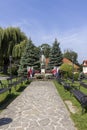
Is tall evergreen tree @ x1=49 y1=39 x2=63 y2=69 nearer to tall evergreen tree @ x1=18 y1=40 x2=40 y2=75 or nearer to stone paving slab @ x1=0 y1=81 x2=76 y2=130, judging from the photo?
tall evergreen tree @ x1=18 y1=40 x2=40 y2=75

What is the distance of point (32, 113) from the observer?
8.12 metres

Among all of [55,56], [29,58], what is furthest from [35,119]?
[55,56]

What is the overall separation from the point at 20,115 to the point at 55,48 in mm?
37779

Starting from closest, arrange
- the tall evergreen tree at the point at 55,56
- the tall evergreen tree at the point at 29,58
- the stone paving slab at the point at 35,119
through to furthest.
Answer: the stone paving slab at the point at 35,119 < the tall evergreen tree at the point at 29,58 < the tall evergreen tree at the point at 55,56

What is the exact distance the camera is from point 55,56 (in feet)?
145

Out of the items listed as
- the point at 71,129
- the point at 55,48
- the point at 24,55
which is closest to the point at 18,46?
the point at 24,55

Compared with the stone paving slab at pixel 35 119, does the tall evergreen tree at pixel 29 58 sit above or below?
above

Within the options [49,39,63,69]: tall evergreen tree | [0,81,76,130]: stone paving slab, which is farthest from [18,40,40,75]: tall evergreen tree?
[0,81,76,130]: stone paving slab

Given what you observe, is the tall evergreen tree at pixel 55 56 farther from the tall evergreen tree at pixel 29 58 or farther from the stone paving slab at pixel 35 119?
the stone paving slab at pixel 35 119

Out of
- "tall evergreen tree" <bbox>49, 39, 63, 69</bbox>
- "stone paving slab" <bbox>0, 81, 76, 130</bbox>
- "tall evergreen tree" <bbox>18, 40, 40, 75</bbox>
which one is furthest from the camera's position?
"tall evergreen tree" <bbox>49, 39, 63, 69</bbox>

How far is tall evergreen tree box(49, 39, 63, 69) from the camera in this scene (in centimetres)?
4403

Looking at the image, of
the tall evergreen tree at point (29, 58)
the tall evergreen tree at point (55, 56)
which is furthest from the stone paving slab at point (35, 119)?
the tall evergreen tree at point (55, 56)

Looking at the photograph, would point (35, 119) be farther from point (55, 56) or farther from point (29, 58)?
point (55, 56)

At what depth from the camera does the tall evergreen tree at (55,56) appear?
44.0 meters
